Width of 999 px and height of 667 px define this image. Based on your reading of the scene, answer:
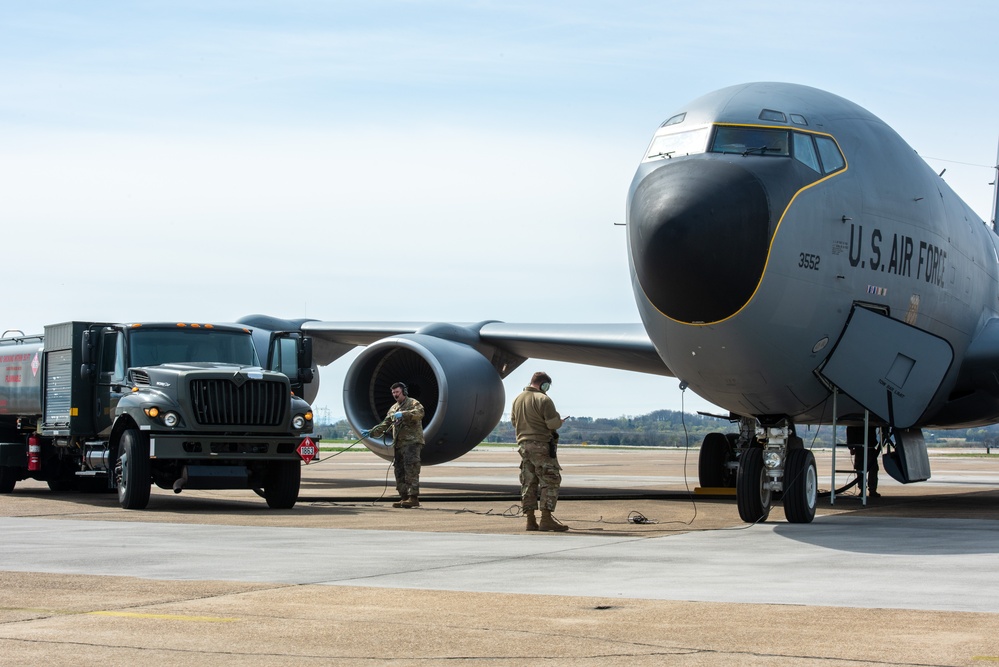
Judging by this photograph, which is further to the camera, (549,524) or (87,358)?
(87,358)

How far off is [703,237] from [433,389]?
936 cm

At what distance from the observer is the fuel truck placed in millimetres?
15906

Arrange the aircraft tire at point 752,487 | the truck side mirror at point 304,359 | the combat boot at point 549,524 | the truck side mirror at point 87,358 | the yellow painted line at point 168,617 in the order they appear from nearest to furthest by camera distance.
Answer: the yellow painted line at point 168,617 < the combat boot at point 549,524 < the aircraft tire at point 752,487 < the truck side mirror at point 87,358 < the truck side mirror at point 304,359

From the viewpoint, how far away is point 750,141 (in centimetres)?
1277

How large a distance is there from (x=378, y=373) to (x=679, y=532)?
8720 mm

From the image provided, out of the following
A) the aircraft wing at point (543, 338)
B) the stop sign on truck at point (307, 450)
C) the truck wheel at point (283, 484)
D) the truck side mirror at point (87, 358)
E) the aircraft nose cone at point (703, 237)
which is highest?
the aircraft nose cone at point (703, 237)

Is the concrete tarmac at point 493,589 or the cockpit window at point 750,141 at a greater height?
the cockpit window at point 750,141

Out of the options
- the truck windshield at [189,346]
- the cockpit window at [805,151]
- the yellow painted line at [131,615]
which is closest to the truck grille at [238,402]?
the truck windshield at [189,346]

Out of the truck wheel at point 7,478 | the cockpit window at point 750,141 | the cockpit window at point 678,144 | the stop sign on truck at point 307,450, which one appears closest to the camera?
the cockpit window at point 750,141

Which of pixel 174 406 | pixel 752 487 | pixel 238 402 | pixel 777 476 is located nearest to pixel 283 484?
pixel 238 402

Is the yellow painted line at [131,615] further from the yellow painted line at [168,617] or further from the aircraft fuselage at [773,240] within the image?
the aircraft fuselage at [773,240]

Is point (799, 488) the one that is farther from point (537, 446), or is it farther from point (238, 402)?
Answer: point (238, 402)

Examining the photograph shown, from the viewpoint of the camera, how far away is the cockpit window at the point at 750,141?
1266cm

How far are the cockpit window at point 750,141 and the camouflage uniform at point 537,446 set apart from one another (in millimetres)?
3268
